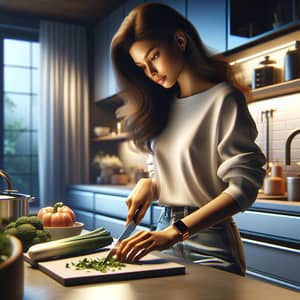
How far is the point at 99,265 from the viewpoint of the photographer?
3.64ft

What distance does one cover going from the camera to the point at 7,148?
490cm

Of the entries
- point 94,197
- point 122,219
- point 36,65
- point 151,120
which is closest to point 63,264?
point 151,120

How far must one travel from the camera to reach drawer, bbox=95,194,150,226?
3965 millimetres

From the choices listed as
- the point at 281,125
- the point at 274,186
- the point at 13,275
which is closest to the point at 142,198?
the point at 13,275

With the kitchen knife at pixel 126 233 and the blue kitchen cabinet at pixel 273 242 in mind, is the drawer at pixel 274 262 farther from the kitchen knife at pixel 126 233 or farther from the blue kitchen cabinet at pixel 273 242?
the kitchen knife at pixel 126 233

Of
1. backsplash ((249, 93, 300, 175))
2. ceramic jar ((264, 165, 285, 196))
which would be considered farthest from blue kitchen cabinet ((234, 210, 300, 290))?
backsplash ((249, 93, 300, 175))

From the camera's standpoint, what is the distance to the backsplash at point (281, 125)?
3.04 metres

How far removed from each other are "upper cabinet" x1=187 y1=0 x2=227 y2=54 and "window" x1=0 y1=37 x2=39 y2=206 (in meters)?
2.26

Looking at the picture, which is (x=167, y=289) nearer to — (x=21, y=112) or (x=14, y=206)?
(x=14, y=206)

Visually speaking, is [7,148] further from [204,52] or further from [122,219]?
[204,52]

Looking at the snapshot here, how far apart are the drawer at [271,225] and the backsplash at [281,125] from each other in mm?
546

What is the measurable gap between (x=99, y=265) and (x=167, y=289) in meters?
0.20

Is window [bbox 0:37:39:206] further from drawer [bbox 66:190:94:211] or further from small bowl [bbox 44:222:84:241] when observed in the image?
small bowl [bbox 44:222:84:241]

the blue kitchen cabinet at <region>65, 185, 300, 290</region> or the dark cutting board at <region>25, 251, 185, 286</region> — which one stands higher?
the dark cutting board at <region>25, 251, 185, 286</region>
